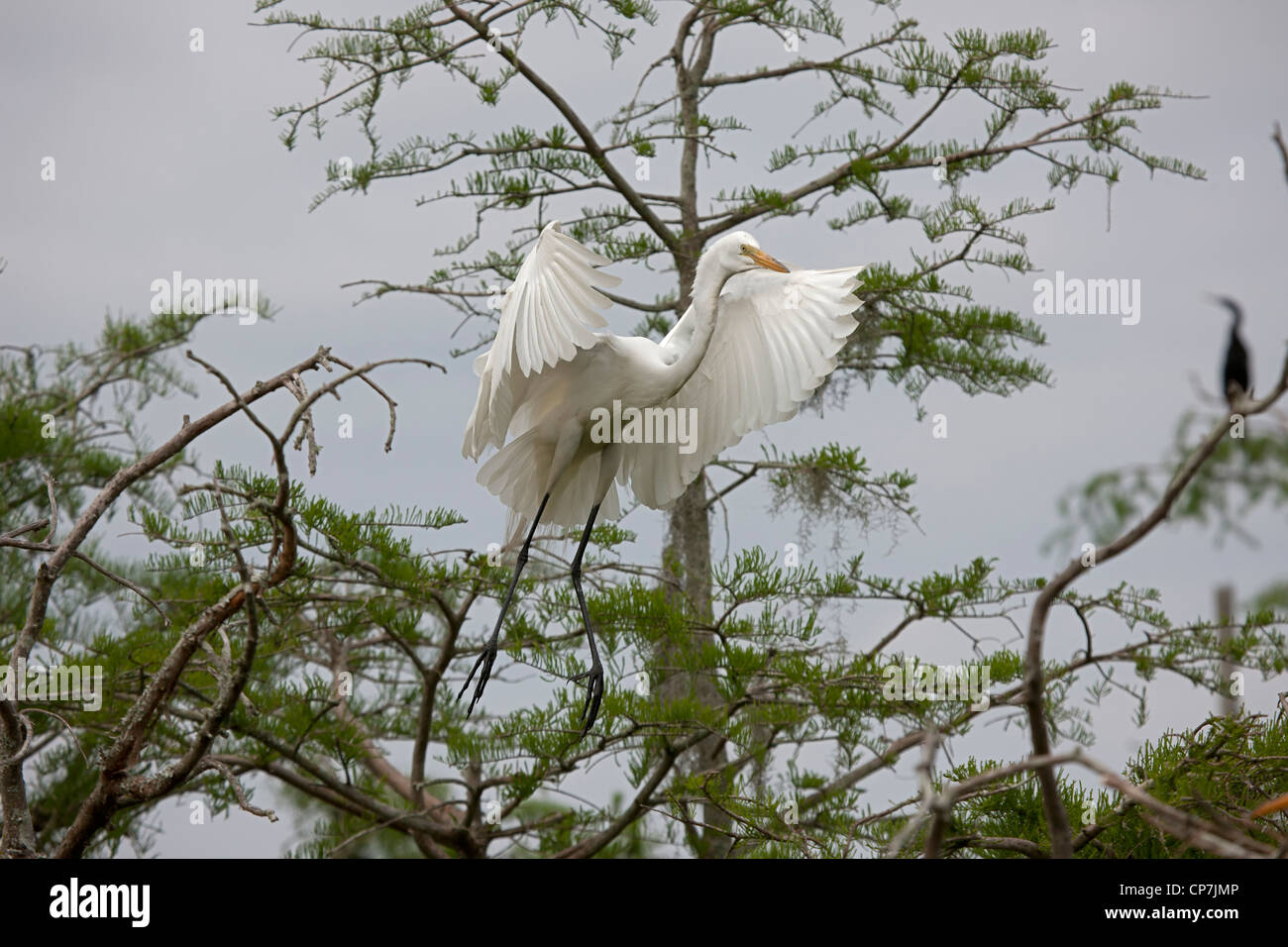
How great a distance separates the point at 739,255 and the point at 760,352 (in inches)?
12.0

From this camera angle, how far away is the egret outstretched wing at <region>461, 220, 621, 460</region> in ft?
9.44

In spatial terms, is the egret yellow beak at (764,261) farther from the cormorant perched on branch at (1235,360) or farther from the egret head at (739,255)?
the cormorant perched on branch at (1235,360)

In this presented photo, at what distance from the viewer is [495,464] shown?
3877 millimetres

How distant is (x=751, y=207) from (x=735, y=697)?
8.28ft

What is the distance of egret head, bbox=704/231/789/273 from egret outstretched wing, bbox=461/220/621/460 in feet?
2.15

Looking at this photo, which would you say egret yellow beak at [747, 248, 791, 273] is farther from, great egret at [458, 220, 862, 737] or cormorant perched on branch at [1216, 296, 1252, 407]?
cormorant perched on branch at [1216, 296, 1252, 407]

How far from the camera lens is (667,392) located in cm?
360

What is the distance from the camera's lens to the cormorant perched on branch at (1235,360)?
1283 mm

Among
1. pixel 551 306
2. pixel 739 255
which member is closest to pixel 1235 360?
pixel 551 306

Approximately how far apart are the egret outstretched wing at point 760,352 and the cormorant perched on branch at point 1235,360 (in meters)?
2.14

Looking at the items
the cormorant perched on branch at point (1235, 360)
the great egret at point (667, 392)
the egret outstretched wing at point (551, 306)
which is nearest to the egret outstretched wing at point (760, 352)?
the great egret at point (667, 392)
